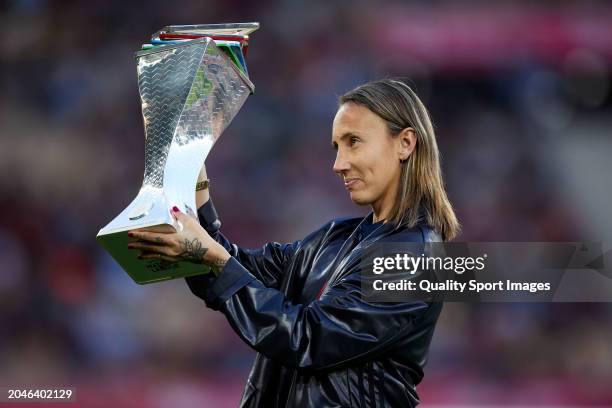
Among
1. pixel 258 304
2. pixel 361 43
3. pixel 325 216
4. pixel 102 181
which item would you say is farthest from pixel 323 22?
pixel 258 304

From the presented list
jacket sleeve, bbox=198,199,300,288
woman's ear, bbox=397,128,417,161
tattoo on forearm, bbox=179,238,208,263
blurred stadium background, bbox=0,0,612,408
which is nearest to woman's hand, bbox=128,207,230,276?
tattoo on forearm, bbox=179,238,208,263

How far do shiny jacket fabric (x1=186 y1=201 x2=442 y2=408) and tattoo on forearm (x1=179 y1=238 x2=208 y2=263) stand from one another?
6 centimetres

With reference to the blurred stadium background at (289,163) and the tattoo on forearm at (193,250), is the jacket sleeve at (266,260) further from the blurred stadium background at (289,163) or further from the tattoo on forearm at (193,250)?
the blurred stadium background at (289,163)

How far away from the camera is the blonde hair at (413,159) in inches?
68.2

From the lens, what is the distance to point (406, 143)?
1757 mm

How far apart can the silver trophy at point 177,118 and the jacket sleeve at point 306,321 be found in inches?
2.9

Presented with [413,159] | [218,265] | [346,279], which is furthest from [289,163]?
[218,265]

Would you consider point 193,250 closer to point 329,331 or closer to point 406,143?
point 329,331

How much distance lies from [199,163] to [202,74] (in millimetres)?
171

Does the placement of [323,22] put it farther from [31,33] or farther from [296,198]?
[31,33]

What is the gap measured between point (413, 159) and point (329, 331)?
0.43m

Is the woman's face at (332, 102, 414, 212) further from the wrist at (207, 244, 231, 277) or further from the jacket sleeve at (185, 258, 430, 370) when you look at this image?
the wrist at (207, 244, 231, 277)

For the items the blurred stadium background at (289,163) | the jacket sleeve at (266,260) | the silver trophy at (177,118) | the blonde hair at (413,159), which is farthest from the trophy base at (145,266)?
the blurred stadium background at (289,163)

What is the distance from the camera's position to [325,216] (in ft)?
14.9
